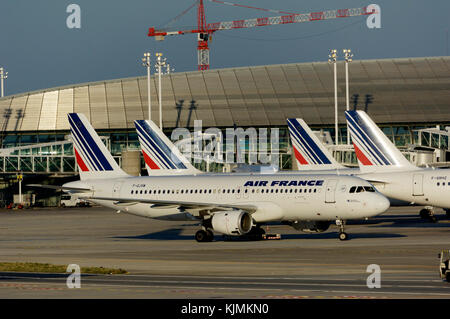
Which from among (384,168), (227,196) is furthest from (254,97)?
(227,196)

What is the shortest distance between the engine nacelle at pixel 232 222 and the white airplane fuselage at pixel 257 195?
1.22m

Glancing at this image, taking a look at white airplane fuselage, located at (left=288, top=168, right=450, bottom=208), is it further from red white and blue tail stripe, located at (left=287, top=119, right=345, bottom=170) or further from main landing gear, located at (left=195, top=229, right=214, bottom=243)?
main landing gear, located at (left=195, top=229, right=214, bottom=243)

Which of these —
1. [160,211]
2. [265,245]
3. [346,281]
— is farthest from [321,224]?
[346,281]

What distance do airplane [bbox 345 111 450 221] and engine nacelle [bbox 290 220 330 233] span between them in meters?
11.1

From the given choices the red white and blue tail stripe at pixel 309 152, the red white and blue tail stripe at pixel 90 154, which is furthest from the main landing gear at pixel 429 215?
the red white and blue tail stripe at pixel 90 154

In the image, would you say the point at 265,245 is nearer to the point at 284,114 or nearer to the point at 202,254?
the point at 202,254

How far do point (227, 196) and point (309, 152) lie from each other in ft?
80.2

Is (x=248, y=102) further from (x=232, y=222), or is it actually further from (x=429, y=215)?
(x=232, y=222)

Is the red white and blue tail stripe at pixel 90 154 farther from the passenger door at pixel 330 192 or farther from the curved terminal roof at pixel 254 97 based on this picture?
the curved terminal roof at pixel 254 97

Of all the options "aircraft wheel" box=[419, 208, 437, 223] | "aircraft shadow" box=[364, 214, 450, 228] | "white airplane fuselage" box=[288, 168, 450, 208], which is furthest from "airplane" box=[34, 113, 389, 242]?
"aircraft wheel" box=[419, 208, 437, 223]

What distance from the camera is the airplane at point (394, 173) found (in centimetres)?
5850

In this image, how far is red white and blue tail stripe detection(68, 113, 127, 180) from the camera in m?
57.5

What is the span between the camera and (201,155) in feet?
399

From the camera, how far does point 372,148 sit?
63.4m
